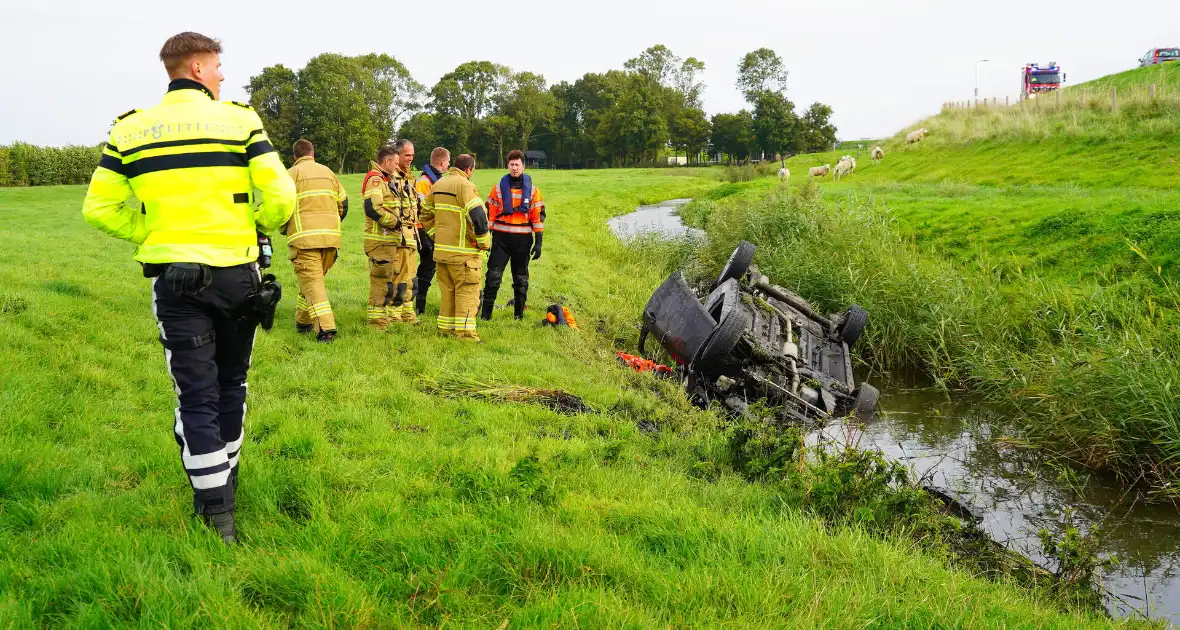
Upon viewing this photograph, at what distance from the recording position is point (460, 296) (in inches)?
311

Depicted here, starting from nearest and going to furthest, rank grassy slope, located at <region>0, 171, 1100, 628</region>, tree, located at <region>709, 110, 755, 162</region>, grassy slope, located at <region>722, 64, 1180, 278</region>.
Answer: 1. grassy slope, located at <region>0, 171, 1100, 628</region>
2. grassy slope, located at <region>722, 64, 1180, 278</region>
3. tree, located at <region>709, 110, 755, 162</region>

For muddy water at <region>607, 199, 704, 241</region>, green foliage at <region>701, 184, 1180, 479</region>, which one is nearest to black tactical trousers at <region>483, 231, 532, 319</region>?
green foliage at <region>701, 184, 1180, 479</region>

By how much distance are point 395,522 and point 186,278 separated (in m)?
1.47

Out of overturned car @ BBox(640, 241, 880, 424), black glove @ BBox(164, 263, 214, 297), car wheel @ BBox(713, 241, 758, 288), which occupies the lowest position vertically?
overturned car @ BBox(640, 241, 880, 424)

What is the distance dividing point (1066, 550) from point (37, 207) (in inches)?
931

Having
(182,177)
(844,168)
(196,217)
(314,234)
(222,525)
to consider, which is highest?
(844,168)

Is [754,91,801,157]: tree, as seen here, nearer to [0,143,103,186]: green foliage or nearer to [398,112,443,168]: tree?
[398,112,443,168]: tree

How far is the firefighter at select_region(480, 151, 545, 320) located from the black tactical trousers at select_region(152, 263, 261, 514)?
5541 mm

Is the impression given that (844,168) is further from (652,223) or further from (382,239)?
(382,239)

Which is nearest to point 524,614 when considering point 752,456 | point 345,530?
point 345,530

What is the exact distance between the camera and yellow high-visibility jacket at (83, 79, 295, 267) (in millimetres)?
3092

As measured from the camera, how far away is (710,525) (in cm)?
373

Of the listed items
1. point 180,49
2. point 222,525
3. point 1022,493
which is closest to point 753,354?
point 1022,493

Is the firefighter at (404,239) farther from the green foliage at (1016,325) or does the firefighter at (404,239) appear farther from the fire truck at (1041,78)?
the fire truck at (1041,78)
